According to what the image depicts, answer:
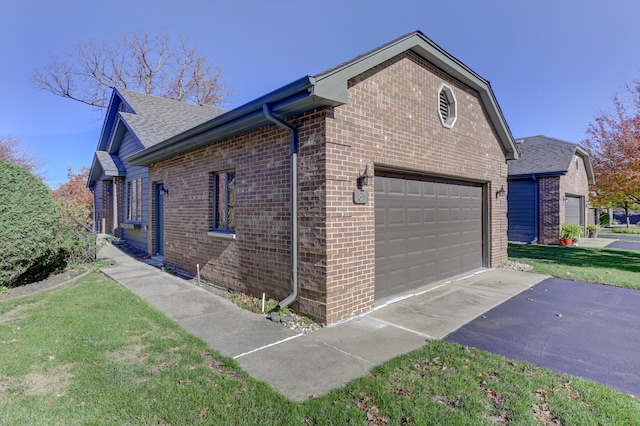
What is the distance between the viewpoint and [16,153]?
2283cm

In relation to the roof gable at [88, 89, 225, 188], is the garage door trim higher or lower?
lower

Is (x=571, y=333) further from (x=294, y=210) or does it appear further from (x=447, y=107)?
(x=447, y=107)

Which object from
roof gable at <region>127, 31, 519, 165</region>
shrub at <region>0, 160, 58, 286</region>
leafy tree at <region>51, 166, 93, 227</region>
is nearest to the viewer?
roof gable at <region>127, 31, 519, 165</region>

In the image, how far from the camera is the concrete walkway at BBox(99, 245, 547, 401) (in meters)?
3.39

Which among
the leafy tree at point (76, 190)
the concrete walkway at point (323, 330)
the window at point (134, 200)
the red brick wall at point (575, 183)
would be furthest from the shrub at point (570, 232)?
the leafy tree at point (76, 190)

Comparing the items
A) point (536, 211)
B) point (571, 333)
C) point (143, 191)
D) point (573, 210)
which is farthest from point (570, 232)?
point (143, 191)

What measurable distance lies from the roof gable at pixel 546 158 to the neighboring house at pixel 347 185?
8.62 metres

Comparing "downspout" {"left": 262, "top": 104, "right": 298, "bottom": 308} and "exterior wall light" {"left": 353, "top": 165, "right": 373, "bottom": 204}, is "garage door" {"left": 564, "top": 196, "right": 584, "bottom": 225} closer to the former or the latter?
"exterior wall light" {"left": 353, "top": 165, "right": 373, "bottom": 204}

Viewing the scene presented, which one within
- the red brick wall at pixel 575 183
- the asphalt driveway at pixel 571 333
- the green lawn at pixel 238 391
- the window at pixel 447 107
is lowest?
the asphalt driveway at pixel 571 333

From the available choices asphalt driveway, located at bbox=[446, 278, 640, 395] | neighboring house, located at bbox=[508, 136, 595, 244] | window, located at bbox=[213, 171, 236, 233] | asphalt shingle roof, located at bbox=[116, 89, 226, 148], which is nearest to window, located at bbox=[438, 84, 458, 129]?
asphalt driveway, located at bbox=[446, 278, 640, 395]

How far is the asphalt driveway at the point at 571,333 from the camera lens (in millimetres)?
3484

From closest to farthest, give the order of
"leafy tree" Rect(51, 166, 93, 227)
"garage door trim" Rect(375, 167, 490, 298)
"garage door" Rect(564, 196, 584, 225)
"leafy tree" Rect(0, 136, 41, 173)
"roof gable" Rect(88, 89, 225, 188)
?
"garage door trim" Rect(375, 167, 490, 298) → "roof gable" Rect(88, 89, 225, 188) → "garage door" Rect(564, 196, 584, 225) → "leafy tree" Rect(51, 166, 93, 227) → "leafy tree" Rect(0, 136, 41, 173)

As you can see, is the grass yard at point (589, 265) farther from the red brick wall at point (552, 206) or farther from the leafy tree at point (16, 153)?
the leafy tree at point (16, 153)

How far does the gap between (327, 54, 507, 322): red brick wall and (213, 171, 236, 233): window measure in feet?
9.42
